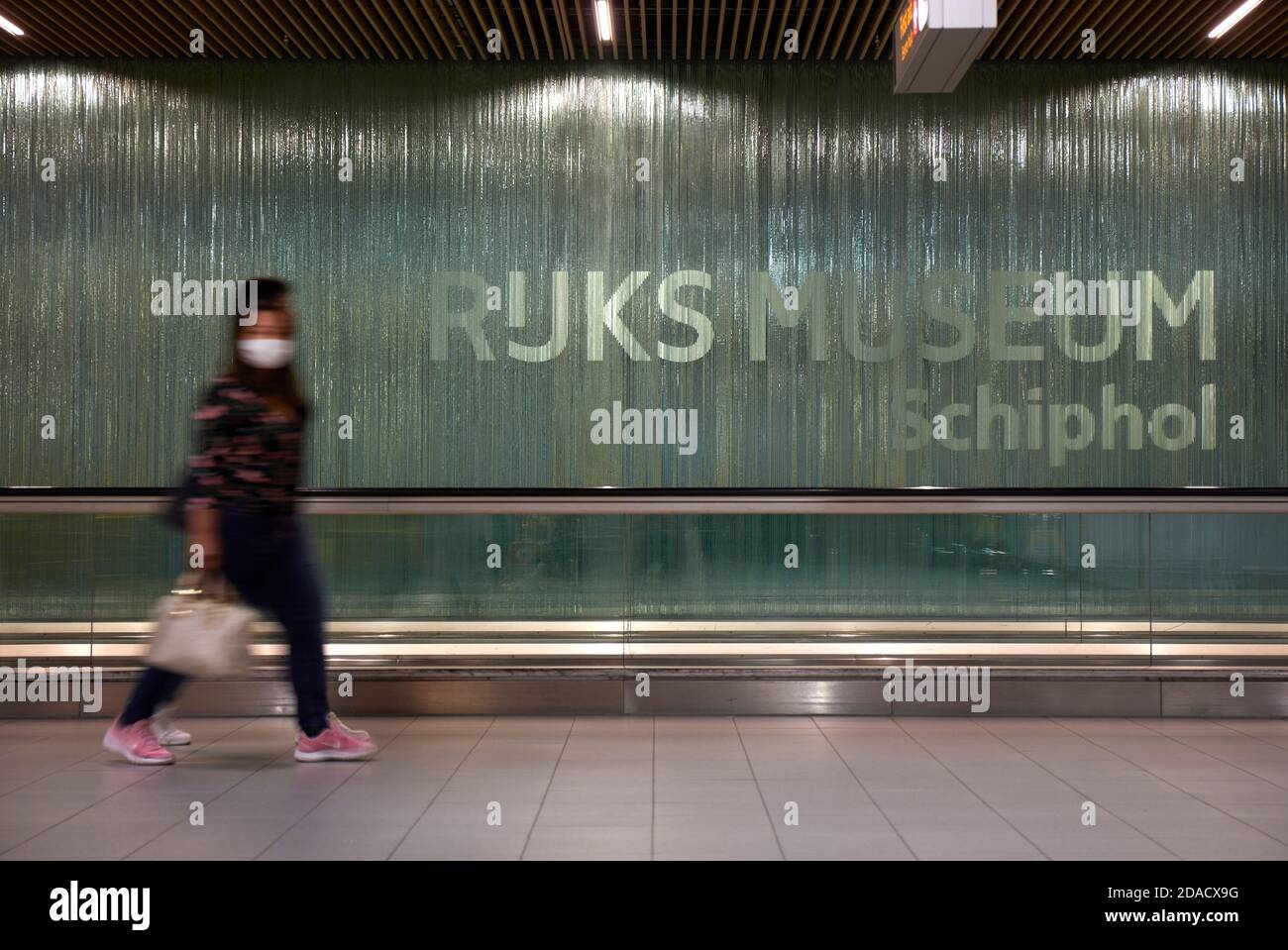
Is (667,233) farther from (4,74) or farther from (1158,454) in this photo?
(4,74)

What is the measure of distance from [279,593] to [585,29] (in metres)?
3.53

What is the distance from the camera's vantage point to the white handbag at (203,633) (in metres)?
3.42

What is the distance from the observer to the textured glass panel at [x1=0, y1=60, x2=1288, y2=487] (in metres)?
6.20

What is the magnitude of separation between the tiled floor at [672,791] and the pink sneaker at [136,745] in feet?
0.15

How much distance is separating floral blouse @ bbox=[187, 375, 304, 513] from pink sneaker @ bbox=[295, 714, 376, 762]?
0.76 metres

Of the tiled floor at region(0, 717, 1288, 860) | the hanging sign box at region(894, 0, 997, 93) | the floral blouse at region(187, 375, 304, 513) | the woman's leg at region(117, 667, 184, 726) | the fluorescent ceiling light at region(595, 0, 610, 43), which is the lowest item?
the tiled floor at region(0, 717, 1288, 860)

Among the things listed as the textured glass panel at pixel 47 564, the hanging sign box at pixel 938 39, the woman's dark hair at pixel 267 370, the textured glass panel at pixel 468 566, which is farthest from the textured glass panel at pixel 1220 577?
the textured glass panel at pixel 47 564

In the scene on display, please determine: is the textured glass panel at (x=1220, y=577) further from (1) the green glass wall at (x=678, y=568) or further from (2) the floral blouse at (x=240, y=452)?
(2) the floral blouse at (x=240, y=452)

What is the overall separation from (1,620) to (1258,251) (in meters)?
6.25

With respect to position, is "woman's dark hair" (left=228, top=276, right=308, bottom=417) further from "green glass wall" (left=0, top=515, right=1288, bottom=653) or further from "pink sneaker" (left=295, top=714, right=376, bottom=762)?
"green glass wall" (left=0, top=515, right=1288, bottom=653)

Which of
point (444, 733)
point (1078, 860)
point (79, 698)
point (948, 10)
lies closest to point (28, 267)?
point (79, 698)

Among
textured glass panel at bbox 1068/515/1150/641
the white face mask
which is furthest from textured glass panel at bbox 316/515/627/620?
textured glass panel at bbox 1068/515/1150/641

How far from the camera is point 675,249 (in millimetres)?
6227

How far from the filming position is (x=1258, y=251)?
6.22 metres
